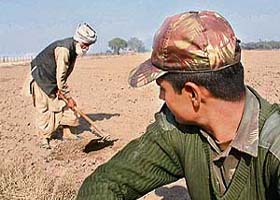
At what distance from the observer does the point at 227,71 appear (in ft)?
6.29

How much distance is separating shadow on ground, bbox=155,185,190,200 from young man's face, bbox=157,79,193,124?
11.4 ft

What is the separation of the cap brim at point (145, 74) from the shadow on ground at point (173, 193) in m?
3.44

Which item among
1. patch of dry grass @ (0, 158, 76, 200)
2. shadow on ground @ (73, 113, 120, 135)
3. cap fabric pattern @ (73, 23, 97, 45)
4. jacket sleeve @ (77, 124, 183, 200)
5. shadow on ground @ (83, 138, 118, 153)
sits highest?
jacket sleeve @ (77, 124, 183, 200)

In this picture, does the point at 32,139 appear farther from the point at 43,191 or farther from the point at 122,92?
the point at 122,92

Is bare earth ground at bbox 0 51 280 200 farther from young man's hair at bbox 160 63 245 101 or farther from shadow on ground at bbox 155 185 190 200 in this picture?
young man's hair at bbox 160 63 245 101

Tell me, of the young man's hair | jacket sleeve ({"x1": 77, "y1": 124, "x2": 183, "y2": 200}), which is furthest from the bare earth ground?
the young man's hair

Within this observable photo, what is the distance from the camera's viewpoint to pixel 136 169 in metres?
2.29

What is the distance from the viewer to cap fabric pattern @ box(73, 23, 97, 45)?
7.01 m

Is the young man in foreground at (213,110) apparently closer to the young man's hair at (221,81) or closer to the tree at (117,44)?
the young man's hair at (221,81)

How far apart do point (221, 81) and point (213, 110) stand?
0.12 m

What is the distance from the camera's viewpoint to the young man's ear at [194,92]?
1947mm

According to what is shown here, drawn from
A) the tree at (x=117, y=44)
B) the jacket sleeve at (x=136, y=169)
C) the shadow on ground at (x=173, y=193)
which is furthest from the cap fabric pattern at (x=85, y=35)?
the tree at (x=117, y=44)

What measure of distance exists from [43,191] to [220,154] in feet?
8.46

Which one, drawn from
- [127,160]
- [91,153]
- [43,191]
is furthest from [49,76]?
[127,160]
